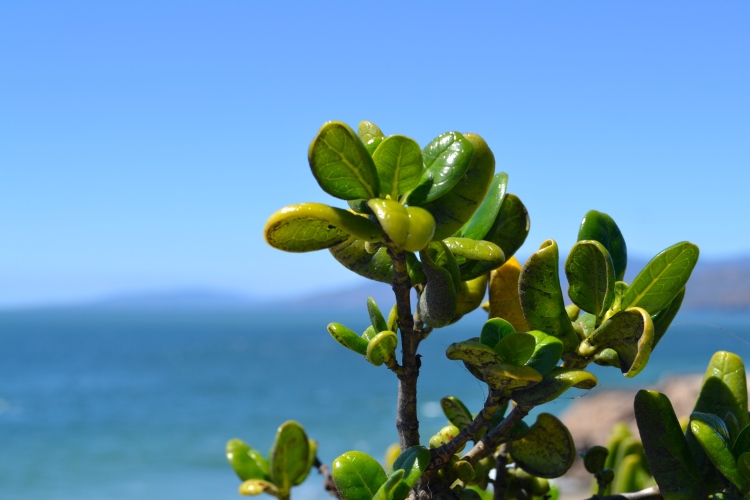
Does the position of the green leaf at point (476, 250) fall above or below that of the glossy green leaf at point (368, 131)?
below

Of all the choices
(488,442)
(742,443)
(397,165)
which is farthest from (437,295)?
(742,443)

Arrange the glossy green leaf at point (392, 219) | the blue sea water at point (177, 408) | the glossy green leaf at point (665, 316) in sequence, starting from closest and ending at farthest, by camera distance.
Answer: the glossy green leaf at point (392, 219) < the glossy green leaf at point (665, 316) < the blue sea water at point (177, 408)

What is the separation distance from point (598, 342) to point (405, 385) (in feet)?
0.90

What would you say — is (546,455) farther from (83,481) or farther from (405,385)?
(83,481)

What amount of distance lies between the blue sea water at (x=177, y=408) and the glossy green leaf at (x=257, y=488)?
3409mm

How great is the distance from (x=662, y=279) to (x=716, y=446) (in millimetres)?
246

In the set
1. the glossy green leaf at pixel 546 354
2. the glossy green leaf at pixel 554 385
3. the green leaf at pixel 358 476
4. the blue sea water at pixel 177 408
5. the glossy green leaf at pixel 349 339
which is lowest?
the green leaf at pixel 358 476

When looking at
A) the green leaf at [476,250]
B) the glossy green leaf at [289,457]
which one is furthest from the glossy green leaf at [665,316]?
the glossy green leaf at [289,457]

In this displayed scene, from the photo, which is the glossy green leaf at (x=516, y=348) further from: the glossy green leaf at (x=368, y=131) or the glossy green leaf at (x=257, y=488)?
the glossy green leaf at (x=257, y=488)

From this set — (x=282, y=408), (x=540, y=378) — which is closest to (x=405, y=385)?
(x=540, y=378)

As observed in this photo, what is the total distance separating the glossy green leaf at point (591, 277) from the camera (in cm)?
103

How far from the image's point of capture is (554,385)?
990 mm

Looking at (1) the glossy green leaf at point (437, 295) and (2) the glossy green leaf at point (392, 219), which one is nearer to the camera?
(2) the glossy green leaf at point (392, 219)

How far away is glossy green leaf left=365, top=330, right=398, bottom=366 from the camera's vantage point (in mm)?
989
